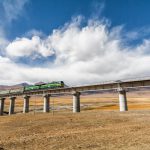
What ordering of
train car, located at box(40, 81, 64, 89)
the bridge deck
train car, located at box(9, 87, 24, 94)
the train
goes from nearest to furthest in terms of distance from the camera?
the bridge deck, train car, located at box(40, 81, 64, 89), the train, train car, located at box(9, 87, 24, 94)

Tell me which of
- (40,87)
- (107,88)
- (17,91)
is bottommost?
(107,88)

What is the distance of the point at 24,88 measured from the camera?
8381 cm

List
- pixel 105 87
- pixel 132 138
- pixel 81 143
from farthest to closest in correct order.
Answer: pixel 105 87 < pixel 132 138 < pixel 81 143

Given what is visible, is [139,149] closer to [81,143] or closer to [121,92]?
[81,143]

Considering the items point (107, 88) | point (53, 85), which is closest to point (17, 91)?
point (53, 85)

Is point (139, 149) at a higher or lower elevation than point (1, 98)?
lower

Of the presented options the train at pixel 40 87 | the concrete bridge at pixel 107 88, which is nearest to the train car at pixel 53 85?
the train at pixel 40 87

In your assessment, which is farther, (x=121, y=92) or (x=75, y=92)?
(x=75, y=92)

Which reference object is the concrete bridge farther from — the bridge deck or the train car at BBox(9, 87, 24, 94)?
the train car at BBox(9, 87, 24, 94)

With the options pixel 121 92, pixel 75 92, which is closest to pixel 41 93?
pixel 75 92

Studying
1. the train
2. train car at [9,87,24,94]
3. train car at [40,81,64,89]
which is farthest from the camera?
train car at [9,87,24,94]

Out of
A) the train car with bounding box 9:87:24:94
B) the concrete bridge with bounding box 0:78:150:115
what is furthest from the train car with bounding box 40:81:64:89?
the train car with bounding box 9:87:24:94

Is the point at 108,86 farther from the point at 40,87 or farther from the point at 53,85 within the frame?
the point at 40,87

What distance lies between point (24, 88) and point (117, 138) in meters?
69.1
